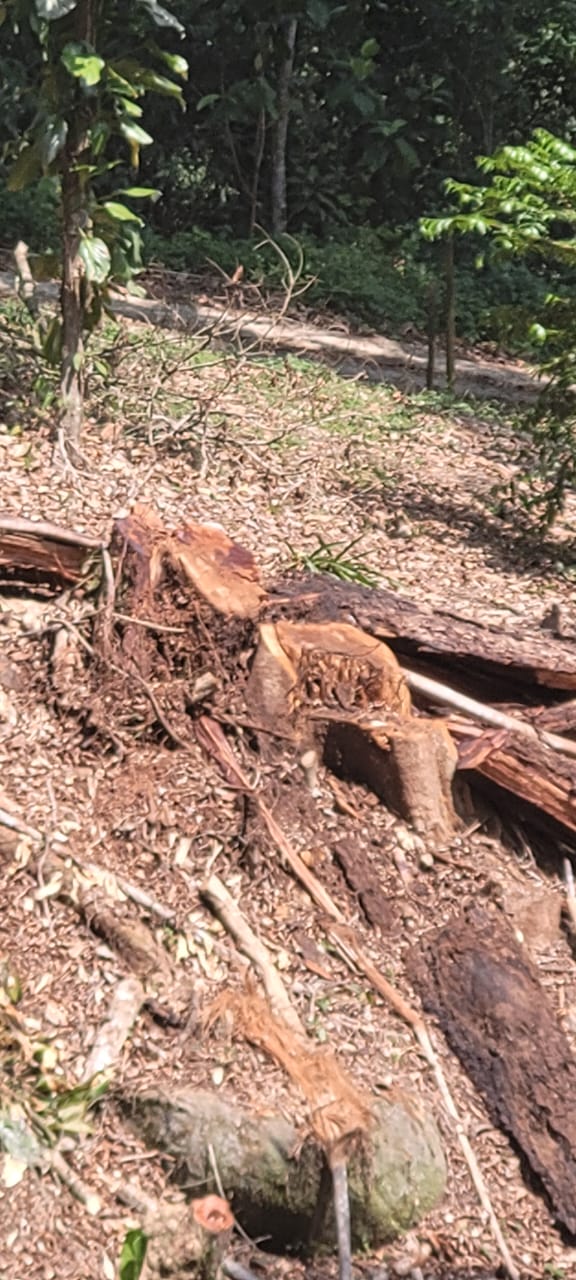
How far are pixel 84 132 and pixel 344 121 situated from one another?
10.1 m

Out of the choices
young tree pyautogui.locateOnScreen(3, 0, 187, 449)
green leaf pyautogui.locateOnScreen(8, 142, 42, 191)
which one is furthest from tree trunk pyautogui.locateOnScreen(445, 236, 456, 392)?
green leaf pyautogui.locateOnScreen(8, 142, 42, 191)

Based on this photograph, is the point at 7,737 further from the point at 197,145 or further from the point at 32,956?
the point at 197,145

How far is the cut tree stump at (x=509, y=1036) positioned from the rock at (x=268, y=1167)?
16.0 inches

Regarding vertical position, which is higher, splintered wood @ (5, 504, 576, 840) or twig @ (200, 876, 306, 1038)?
splintered wood @ (5, 504, 576, 840)

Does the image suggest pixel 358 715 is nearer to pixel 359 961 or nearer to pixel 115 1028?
pixel 359 961

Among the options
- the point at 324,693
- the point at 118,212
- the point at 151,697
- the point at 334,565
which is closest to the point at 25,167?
the point at 118,212

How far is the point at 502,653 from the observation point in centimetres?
445

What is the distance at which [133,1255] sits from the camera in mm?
2607

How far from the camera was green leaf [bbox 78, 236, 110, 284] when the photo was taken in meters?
5.70

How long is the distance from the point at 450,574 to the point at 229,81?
10379mm

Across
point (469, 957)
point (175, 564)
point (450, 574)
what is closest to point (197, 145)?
point (450, 574)

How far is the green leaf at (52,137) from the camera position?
18.1ft

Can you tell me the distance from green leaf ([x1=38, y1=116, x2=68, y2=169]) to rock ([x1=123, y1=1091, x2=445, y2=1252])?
12.7 ft

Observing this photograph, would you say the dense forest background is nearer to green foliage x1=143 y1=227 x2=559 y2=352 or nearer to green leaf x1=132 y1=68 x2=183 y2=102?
green foliage x1=143 y1=227 x2=559 y2=352
